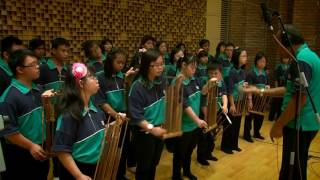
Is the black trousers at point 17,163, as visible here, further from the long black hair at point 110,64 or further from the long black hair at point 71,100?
the long black hair at point 110,64

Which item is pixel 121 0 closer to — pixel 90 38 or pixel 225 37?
pixel 90 38

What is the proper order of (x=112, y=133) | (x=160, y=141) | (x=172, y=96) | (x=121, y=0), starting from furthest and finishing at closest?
(x=121, y=0), (x=160, y=141), (x=172, y=96), (x=112, y=133)

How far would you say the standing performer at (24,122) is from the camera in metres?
2.14

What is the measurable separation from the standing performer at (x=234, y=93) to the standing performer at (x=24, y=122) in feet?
8.86

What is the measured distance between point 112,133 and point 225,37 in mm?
5841

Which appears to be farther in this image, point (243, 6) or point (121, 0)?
point (243, 6)

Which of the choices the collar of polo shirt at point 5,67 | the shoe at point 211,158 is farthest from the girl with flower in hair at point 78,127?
the shoe at point 211,158

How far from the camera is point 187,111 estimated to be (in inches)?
123

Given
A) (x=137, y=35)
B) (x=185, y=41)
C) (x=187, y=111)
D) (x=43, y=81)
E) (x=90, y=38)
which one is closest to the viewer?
(x=187, y=111)

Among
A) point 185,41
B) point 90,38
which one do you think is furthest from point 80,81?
point 185,41

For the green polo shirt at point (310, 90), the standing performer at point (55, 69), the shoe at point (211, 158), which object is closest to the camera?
the green polo shirt at point (310, 90)

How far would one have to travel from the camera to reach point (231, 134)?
14.8 ft

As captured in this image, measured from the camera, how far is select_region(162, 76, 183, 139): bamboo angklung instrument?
98.3 inches

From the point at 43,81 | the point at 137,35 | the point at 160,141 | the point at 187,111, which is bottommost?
the point at 160,141
